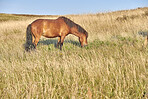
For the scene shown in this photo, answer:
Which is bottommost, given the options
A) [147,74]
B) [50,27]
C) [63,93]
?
[63,93]

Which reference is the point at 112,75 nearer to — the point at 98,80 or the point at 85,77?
the point at 98,80

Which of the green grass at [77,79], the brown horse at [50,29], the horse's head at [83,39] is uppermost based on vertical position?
the brown horse at [50,29]

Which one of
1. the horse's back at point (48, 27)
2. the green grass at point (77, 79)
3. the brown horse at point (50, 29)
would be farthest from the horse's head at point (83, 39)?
the green grass at point (77, 79)

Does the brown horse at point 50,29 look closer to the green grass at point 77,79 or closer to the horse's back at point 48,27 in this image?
the horse's back at point 48,27

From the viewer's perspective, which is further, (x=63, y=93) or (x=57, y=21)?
(x=57, y=21)

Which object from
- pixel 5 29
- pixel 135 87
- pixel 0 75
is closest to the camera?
pixel 135 87

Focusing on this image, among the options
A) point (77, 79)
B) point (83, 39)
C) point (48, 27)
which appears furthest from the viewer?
point (83, 39)

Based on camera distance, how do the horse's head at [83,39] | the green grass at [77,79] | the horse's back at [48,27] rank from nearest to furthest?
the green grass at [77,79]
the horse's back at [48,27]
the horse's head at [83,39]

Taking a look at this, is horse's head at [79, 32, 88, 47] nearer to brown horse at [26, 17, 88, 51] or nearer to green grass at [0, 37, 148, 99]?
brown horse at [26, 17, 88, 51]

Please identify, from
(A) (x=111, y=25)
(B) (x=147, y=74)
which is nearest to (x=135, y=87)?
(B) (x=147, y=74)

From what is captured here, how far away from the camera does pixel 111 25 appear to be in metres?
10.1

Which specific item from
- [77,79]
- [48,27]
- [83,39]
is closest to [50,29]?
[48,27]

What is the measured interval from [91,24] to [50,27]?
18.8ft

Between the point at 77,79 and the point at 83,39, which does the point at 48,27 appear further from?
the point at 77,79
